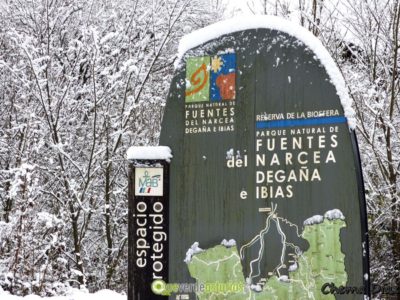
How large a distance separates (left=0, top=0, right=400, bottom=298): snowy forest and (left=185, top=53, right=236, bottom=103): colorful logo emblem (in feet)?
11.8

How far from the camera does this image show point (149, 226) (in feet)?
13.9

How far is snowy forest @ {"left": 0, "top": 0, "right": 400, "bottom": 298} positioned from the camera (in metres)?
7.52

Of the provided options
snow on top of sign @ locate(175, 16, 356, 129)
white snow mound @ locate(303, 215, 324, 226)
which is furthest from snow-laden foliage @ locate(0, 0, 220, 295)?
white snow mound @ locate(303, 215, 324, 226)

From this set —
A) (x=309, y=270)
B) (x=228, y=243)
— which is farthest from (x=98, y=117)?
(x=309, y=270)

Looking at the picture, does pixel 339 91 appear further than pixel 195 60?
No

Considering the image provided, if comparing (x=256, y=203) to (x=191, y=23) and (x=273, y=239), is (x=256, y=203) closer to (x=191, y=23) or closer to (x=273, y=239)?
(x=273, y=239)

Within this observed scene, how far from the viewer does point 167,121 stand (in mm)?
4305

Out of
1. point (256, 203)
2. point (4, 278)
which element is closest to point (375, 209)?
point (256, 203)

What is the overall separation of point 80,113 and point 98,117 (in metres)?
0.31

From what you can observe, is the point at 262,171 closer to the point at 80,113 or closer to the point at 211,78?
the point at 211,78

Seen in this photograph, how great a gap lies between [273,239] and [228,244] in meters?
0.33

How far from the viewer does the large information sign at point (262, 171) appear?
3.74 m

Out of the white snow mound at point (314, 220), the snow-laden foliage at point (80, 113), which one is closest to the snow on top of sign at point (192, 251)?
the white snow mound at point (314, 220)

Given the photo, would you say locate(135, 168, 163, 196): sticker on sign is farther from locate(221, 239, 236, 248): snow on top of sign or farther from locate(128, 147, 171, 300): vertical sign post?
locate(221, 239, 236, 248): snow on top of sign
